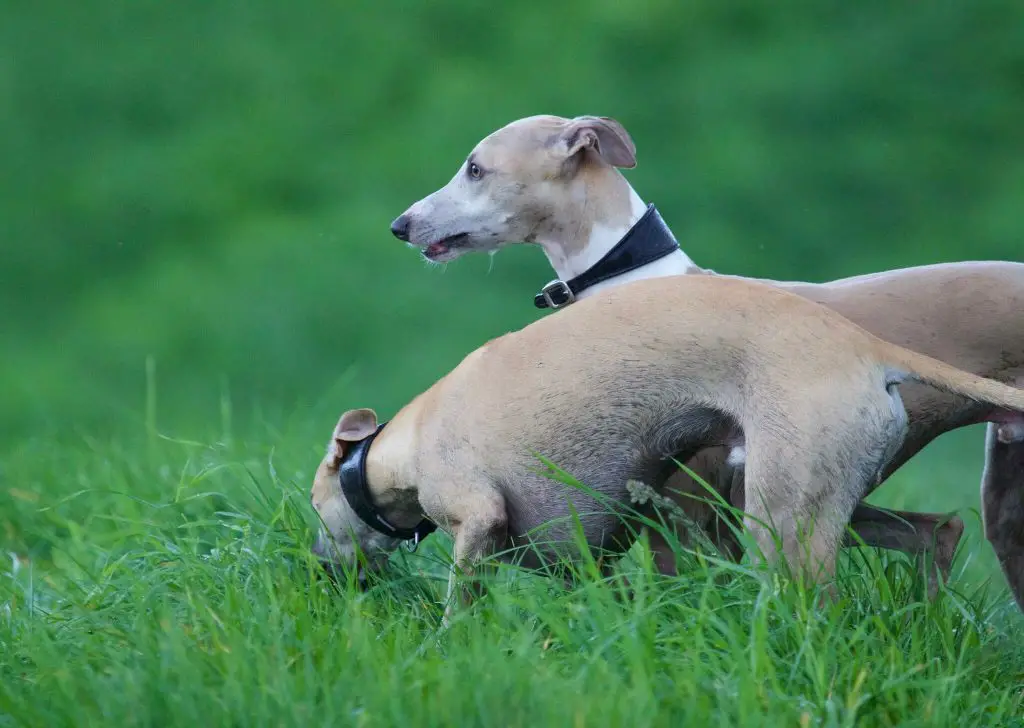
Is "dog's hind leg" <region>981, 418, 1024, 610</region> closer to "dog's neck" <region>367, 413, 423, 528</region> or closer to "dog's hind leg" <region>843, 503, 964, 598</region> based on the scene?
"dog's hind leg" <region>843, 503, 964, 598</region>

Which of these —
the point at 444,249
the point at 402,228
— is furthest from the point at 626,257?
the point at 402,228

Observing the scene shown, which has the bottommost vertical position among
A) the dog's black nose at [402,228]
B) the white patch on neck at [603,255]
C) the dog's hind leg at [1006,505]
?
the dog's hind leg at [1006,505]

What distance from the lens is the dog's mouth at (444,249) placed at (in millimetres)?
4465

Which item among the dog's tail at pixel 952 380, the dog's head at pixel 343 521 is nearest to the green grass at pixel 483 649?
the dog's head at pixel 343 521

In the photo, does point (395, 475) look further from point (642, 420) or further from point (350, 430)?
point (642, 420)

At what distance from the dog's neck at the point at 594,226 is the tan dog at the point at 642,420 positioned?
662 millimetres

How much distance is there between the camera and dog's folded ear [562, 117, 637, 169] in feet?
14.3

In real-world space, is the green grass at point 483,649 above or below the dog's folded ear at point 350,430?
below

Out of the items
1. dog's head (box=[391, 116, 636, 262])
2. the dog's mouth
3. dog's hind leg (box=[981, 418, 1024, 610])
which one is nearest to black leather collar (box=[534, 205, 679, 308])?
dog's head (box=[391, 116, 636, 262])

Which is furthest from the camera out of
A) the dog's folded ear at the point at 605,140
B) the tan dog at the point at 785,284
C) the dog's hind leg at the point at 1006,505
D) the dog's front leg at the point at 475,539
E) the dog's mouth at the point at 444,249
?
the dog's mouth at the point at 444,249

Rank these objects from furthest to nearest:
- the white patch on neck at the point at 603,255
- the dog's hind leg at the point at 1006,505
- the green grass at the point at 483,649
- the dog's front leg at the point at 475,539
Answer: the white patch on neck at the point at 603,255, the dog's hind leg at the point at 1006,505, the dog's front leg at the point at 475,539, the green grass at the point at 483,649

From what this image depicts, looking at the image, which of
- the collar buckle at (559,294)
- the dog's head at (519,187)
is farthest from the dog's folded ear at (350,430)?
the dog's head at (519,187)

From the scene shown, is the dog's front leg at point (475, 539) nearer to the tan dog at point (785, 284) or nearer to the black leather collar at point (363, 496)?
the black leather collar at point (363, 496)

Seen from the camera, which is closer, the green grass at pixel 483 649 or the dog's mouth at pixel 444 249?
the green grass at pixel 483 649
